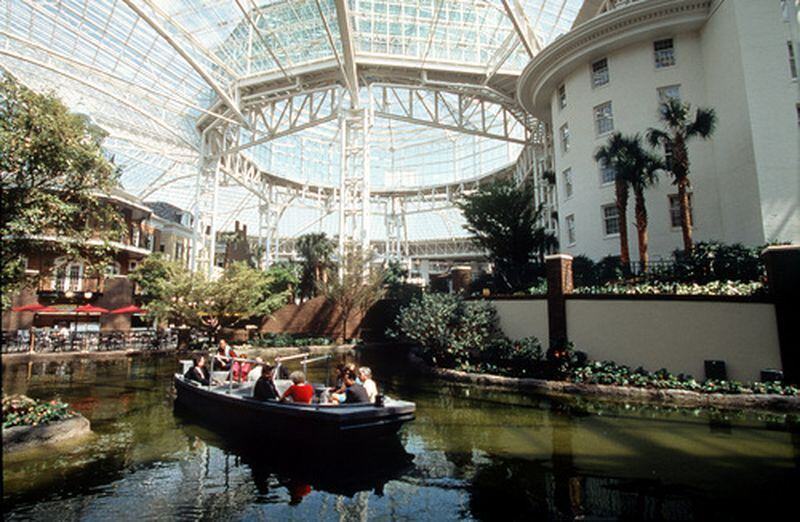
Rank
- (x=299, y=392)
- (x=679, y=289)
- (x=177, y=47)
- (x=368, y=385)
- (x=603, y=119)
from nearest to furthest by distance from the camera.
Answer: (x=299, y=392), (x=368, y=385), (x=679, y=289), (x=603, y=119), (x=177, y=47)

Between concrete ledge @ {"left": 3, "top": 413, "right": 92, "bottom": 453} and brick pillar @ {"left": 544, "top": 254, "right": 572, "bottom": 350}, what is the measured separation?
554 inches

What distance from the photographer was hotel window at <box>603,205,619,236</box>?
871 inches

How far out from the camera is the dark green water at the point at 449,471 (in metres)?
6.40

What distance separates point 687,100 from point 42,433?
26.1 meters

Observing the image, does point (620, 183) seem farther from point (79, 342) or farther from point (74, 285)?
point (74, 285)

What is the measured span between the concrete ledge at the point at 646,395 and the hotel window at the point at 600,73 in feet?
54.7

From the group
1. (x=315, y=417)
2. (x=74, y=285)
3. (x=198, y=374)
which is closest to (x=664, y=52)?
(x=315, y=417)

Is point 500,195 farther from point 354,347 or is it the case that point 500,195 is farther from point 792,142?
point 354,347

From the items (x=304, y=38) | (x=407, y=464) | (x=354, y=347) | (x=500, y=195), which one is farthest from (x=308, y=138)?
(x=407, y=464)

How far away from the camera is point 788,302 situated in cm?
1177

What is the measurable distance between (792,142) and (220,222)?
69.0 meters

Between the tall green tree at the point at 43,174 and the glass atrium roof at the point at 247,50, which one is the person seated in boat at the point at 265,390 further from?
the glass atrium roof at the point at 247,50

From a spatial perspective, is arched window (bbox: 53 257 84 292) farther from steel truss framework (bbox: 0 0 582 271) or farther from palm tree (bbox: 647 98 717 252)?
palm tree (bbox: 647 98 717 252)

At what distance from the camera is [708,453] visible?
8.40m
